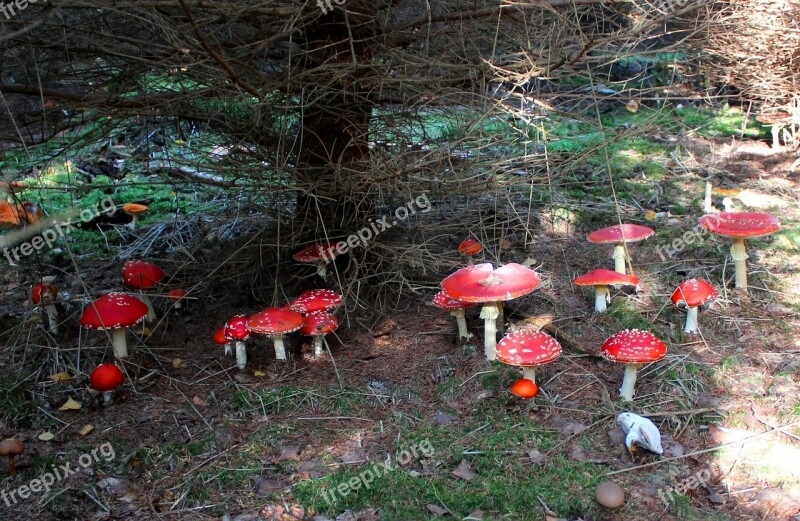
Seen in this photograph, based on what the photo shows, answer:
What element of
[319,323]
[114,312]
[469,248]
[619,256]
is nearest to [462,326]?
[469,248]

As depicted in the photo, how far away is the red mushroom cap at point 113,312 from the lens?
411 cm

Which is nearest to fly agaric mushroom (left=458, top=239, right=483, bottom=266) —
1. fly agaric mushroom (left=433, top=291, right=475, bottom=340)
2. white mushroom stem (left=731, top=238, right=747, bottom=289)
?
fly agaric mushroom (left=433, top=291, right=475, bottom=340)

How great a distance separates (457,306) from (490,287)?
0.41 m

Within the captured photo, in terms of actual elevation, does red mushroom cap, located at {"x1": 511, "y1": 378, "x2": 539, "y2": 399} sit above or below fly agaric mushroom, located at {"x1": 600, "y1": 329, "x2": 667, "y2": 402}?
below

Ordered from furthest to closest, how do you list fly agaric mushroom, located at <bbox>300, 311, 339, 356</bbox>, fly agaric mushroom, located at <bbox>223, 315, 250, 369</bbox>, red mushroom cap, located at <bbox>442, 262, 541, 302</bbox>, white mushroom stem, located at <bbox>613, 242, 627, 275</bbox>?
white mushroom stem, located at <bbox>613, 242, 627, 275</bbox>
fly agaric mushroom, located at <bbox>300, 311, 339, 356</bbox>
fly agaric mushroom, located at <bbox>223, 315, 250, 369</bbox>
red mushroom cap, located at <bbox>442, 262, 541, 302</bbox>

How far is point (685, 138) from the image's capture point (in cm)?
834

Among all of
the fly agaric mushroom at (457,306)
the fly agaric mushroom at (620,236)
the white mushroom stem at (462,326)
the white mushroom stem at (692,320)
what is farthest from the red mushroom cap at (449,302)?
the white mushroom stem at (692,320)

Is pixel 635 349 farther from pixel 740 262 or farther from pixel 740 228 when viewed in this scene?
pixel 740 262

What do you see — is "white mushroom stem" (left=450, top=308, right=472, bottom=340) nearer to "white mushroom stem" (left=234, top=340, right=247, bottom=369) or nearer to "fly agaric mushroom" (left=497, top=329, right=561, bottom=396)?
"fly agaric mushroom" (left=497, top=329, right=561, bottom=396)

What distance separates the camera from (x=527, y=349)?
12.1 ft

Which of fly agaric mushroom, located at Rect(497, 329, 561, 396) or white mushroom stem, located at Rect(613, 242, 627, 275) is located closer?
fly agaric mushroom, located at Rect(497, 329, 561, 396)

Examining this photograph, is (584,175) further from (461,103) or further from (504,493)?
(504,493)

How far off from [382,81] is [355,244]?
1236mm

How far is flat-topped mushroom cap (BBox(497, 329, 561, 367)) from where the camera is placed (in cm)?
366
